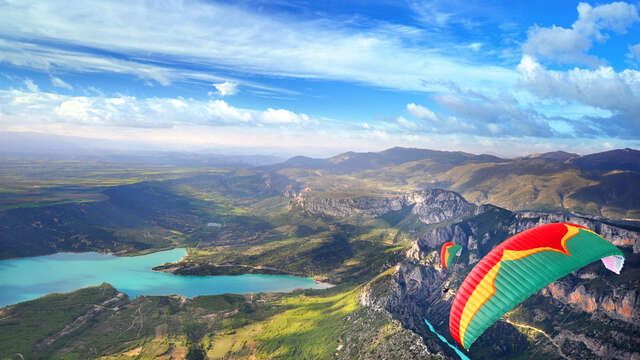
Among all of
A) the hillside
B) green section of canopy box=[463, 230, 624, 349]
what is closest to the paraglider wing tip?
green section of canopy box=[463, 230, 624, 349]

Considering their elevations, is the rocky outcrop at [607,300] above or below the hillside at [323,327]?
above

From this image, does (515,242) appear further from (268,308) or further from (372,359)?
(268,308)

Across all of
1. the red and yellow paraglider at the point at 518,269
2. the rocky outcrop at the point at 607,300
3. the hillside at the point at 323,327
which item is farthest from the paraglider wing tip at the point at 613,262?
the rocky outcrop at the point at 607,300

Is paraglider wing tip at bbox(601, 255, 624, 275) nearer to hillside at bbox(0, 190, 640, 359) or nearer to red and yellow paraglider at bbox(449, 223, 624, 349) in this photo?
red and yellow paraglider at bbox(449, 223, 624, 349)

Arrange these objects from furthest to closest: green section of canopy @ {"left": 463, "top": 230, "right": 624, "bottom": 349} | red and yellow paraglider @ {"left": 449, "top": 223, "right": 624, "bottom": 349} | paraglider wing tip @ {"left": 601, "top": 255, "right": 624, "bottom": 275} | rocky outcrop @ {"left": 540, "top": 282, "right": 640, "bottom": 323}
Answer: rocky outcrop @ {"left": 540, "top": 282, "right": 640, "bottom": 323}, paraglider wing tip @ {"left": 601, "top": 255, "right": 624, "bottom": 275}, red and yellow paraglider @ {"left": 449, "top": 223, "right": 624, "bottom": 349}, green section of canopy @ {"left": 463, "top": 230, "right": 624, "bottom": 349}

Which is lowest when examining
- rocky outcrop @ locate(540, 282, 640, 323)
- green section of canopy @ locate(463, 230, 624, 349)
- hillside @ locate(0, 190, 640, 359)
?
hillside @ locate(0, 190, 640, 359)

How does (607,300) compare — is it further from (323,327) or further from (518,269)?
(518,269)

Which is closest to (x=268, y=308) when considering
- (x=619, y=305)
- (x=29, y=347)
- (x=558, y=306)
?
(x=29, y=347)

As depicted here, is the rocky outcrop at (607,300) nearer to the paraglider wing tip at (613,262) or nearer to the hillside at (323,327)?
the hillside at (323,327)
